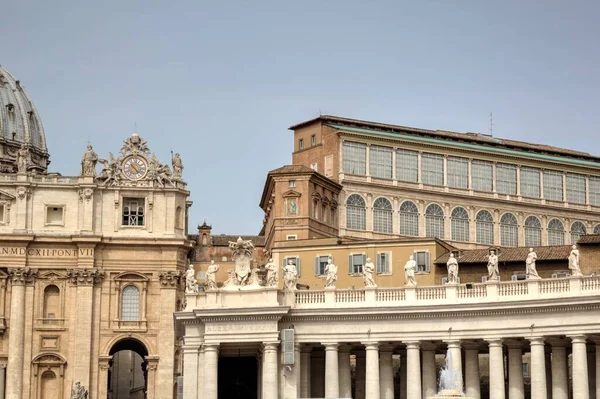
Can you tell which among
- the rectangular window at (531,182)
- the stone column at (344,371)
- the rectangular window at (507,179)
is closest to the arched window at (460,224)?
Result: the rectangular window at (507,179)

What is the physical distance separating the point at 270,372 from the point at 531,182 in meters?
69.0

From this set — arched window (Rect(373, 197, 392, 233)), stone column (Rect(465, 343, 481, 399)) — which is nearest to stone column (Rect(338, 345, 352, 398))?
stone column (Rect(465, 343, 481, 399))

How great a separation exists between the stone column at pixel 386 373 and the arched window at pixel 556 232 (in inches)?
2502

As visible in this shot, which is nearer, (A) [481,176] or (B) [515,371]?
(B) [515,371]

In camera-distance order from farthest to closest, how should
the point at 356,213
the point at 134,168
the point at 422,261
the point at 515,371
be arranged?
the point at 356,213, the point at 134,168, the point at 422,261, the point at 515,371

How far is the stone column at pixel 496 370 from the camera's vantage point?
7762 cm

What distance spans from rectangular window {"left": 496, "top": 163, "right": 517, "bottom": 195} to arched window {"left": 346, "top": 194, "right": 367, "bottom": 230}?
50.9 feet

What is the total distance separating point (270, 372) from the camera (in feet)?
267

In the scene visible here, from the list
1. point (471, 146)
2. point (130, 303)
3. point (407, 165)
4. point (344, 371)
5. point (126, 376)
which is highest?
point (471, 146)

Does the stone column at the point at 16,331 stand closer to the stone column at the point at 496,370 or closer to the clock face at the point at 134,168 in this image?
the clock face at the point at 134,168

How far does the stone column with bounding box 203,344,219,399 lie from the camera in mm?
82250

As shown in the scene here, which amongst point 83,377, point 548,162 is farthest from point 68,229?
point 548,162

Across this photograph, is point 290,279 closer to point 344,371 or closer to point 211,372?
point 344,371

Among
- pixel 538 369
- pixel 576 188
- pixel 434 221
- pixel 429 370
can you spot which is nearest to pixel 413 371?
pixel 429 370
